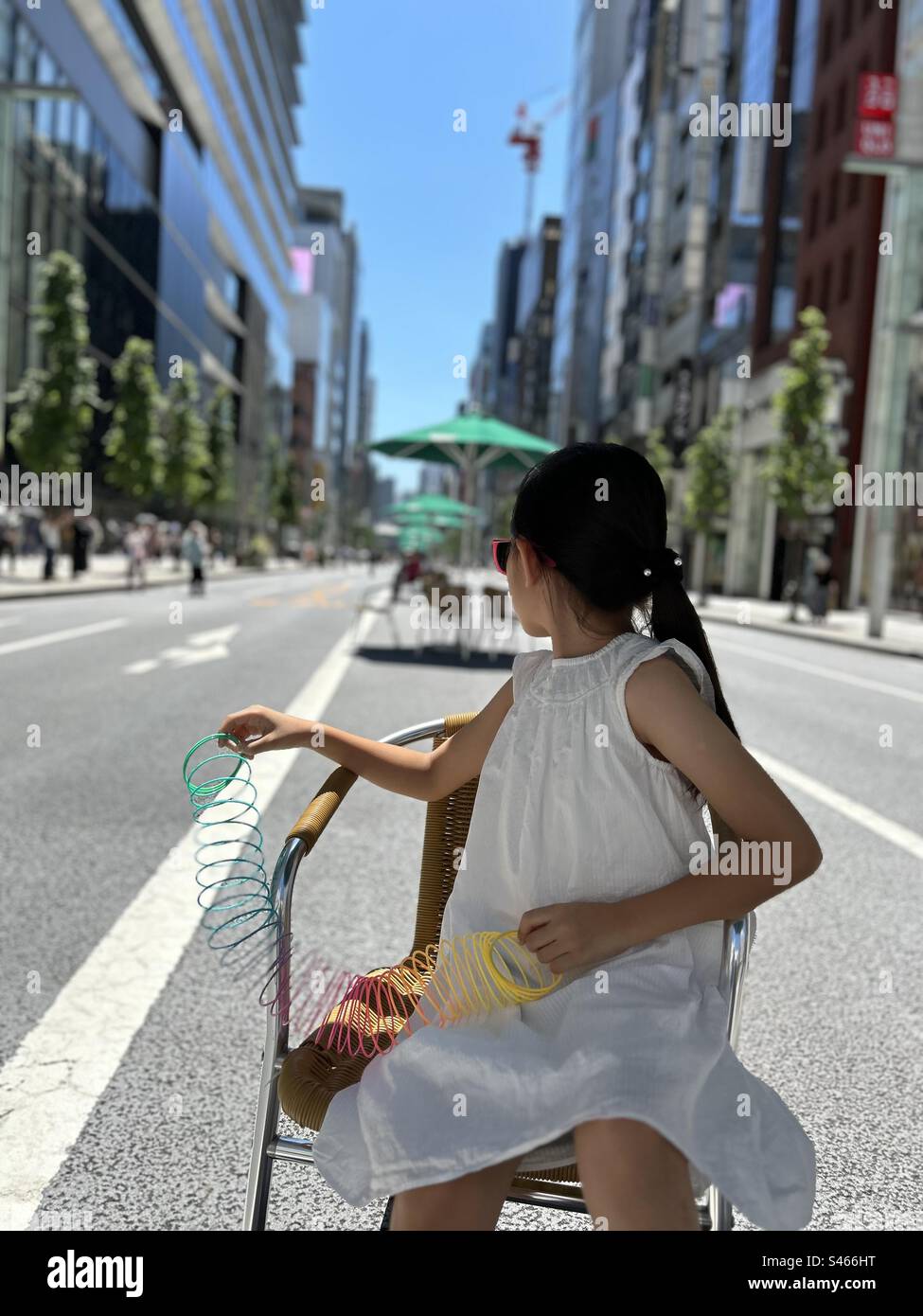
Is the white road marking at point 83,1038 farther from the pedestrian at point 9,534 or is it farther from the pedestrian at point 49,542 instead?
the pedestrian at point 9,534

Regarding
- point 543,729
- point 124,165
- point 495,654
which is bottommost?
point 495,654

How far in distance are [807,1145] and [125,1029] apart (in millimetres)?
2126

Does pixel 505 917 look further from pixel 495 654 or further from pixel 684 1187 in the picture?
pixel 495 654

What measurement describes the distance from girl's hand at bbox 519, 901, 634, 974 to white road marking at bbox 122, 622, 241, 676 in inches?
421

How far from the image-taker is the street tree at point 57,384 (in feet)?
100

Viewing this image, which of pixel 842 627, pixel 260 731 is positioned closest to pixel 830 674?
pixel 842 627

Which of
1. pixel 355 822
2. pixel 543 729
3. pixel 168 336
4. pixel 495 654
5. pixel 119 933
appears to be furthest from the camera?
pixel 168 336

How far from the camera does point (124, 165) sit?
2101 inches

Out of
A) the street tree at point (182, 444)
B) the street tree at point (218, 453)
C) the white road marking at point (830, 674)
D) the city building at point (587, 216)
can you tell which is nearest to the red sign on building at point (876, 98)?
the white road marking at point (830, 674)

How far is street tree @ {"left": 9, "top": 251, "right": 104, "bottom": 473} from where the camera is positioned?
100 ft

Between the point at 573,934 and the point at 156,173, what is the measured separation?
2487 inches

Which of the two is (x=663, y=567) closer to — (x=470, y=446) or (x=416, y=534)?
(x=470, y=446)

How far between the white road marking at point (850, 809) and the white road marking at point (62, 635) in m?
8.48

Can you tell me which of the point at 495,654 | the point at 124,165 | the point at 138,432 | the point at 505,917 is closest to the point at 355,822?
the point at 505,917
